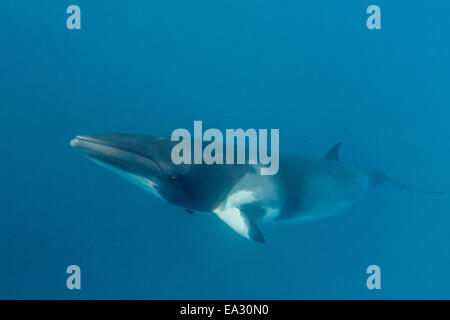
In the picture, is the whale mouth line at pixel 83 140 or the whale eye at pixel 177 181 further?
the whale eye at pixel 177 181

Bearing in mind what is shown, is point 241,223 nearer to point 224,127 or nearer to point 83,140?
point 83,140

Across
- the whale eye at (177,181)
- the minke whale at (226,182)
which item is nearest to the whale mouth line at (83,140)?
the minke whale at (226,182)

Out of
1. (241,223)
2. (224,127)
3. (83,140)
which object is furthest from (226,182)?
(224,127)

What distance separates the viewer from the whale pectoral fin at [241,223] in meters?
6.80

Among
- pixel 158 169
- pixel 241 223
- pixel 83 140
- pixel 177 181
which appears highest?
pixel 83 140

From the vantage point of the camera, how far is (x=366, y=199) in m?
18.4

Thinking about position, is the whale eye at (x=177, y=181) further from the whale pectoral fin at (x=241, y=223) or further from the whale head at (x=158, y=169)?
the whale pectoral fin at (x=241, y=223)

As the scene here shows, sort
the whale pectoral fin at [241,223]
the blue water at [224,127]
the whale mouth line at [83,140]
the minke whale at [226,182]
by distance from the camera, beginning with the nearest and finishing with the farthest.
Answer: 1. the whale mouth line at [83,140]
2. the minke whale at [226,182]
3. the whale pectoral fin at [241,223]
4. the blue water at [224,127]

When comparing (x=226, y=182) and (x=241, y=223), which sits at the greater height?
(x=226, y=182)

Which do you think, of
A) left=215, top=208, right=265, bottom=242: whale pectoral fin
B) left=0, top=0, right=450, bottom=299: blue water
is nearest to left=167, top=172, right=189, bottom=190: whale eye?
left=215, top=208, right=265, bottom=242: whale pectoral fin

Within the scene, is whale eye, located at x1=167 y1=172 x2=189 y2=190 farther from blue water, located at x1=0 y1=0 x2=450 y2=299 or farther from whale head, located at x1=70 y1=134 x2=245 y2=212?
blue water, located at x1=0 y1=0 x2=450 y2=299

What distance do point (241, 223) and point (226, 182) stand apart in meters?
0.78

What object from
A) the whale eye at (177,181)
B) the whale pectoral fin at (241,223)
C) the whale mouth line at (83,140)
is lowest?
the whale pectoral fin at (241,223)

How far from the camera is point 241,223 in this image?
695 centimetres
